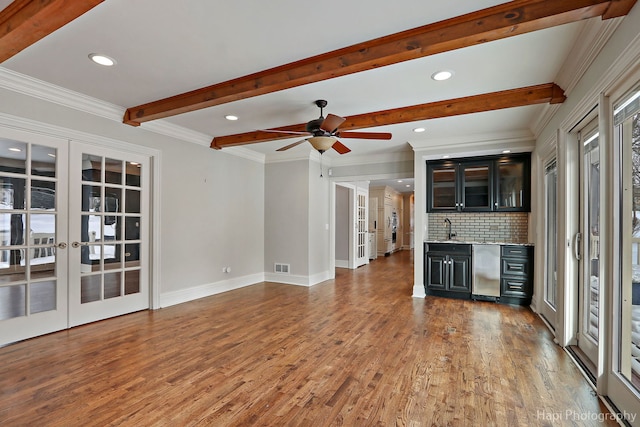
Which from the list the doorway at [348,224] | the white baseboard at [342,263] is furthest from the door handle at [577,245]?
the white baseboard at [342,263]

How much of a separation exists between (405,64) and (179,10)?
176cm

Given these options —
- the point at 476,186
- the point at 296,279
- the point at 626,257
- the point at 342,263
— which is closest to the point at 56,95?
the point at 296,279

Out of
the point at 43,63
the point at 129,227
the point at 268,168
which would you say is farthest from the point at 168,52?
the point at 268,168

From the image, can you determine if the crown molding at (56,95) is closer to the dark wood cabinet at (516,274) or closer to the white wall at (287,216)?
the white wall at (287,216)

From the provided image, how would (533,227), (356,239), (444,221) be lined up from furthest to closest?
(356,239) < (444,221) < (533,227)

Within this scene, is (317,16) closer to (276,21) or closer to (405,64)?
(276,21)

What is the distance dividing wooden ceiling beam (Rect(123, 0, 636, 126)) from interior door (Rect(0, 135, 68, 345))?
1.87m

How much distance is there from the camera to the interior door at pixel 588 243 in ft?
9.31

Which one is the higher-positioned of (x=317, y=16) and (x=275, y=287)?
(x=317, y=16)

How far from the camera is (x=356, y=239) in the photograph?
826 centimetres

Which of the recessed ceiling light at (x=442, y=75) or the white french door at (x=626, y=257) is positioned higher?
the recessed ceiling light at (x=442, y=75)

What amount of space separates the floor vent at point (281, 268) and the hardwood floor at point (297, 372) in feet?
6.43

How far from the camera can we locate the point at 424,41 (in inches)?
87.6

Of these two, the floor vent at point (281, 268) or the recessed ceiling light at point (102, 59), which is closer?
the recessed ceiling light at point (102, 59)
